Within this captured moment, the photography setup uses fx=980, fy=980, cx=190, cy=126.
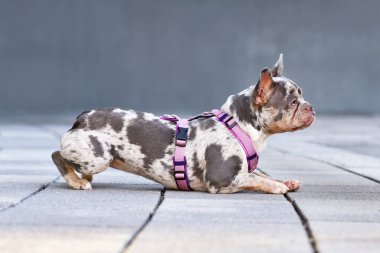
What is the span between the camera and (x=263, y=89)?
7.43 meters

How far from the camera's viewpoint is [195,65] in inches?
1046

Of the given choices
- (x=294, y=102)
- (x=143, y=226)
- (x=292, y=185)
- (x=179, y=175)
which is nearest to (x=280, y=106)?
(x=294, y=102)

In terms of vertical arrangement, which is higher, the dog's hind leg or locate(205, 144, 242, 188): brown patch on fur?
locate(205, 144, 242, 188): brown patch on fur

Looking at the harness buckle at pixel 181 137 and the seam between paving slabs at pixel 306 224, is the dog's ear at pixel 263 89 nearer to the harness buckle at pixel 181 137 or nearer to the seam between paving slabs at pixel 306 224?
the harness buckle at pixel 181 137

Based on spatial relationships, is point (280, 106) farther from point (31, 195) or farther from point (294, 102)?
point (31, 195)

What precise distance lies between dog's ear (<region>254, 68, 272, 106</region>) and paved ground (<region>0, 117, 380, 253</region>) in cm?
71

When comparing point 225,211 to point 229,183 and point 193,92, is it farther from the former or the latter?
point 193,92

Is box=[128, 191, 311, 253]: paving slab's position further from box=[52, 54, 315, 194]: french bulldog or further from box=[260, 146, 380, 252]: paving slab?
box=[52, 54, 315, 194]: french bulldog

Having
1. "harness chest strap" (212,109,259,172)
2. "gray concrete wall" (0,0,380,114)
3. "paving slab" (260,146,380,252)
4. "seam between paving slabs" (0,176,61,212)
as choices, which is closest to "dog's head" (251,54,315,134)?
"harness chest strap" (212,109,259,172)

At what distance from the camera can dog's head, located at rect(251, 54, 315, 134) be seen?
7.41 meters

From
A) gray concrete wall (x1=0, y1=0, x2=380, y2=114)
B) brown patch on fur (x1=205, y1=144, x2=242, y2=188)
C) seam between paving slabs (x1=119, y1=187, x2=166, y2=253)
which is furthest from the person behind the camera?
gray concrete wall (x1=0, y1=0, x2=380, y2=114)

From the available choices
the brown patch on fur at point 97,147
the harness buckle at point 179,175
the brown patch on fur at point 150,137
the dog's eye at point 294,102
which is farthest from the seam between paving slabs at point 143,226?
the dog's eye at point 294,102

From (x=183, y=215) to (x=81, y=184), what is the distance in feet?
5.83

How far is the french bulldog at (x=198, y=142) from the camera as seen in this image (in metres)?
7.32
